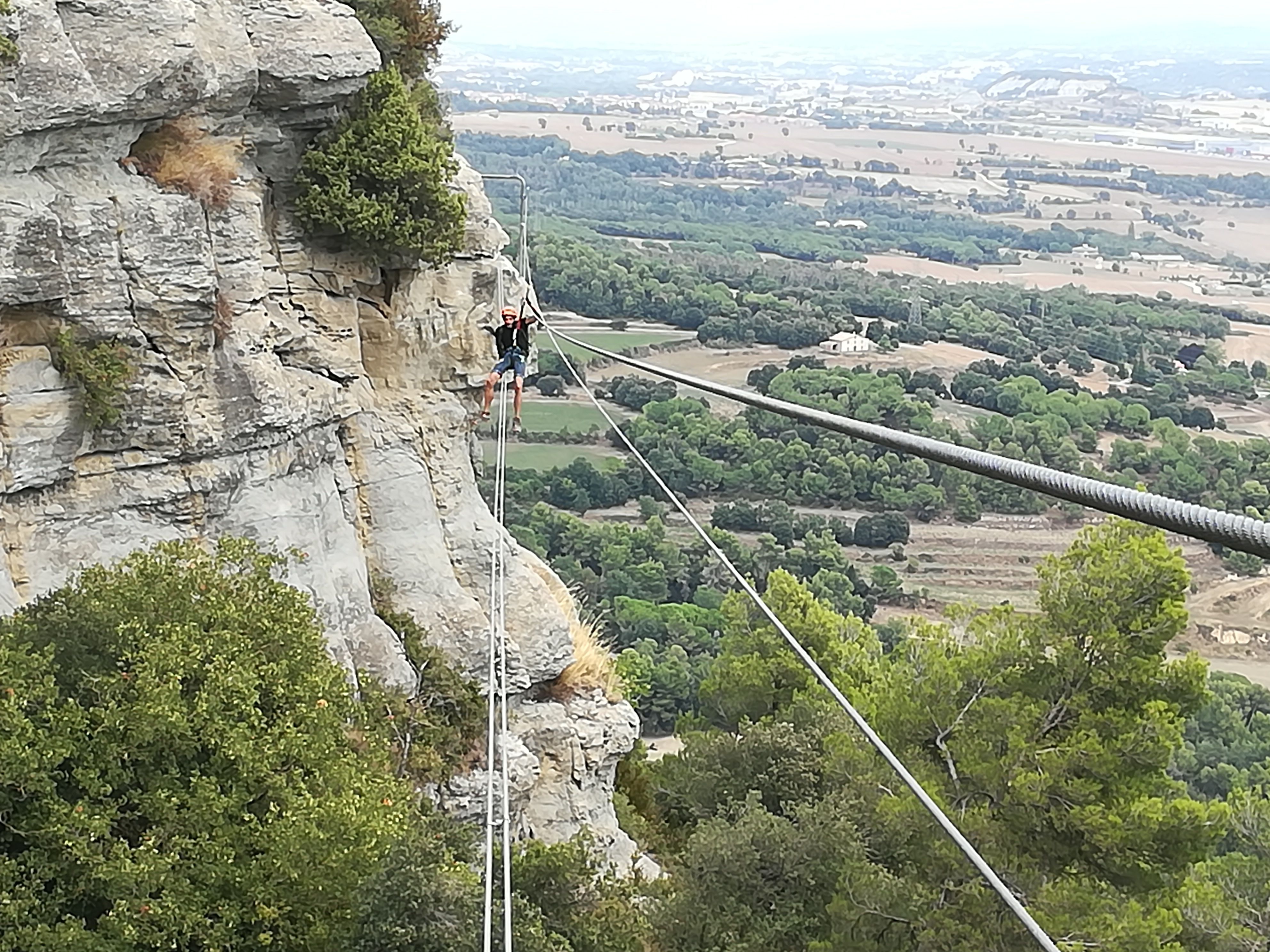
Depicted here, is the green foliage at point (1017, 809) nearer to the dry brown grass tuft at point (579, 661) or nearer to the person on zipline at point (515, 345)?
the dry brown grass tuft at point (579, 661)

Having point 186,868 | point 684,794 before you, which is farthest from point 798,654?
point 684,794

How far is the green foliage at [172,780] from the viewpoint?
28.8 feet

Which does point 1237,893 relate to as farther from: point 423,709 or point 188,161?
point 188,161

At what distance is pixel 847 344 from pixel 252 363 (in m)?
52.9

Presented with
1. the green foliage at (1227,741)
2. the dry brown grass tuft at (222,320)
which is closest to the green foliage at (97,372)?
the dry brown grass tuft at (222,320)

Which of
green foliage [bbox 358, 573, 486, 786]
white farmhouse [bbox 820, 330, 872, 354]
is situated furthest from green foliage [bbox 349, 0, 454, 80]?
white farmhouse [bbox 820, 330, 872, 354]

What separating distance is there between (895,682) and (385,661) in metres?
6.18

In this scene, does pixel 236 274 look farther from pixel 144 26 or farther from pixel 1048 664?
pixel 1048 664

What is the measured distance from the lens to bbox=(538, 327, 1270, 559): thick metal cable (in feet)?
6.38

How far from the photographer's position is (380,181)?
596 inches

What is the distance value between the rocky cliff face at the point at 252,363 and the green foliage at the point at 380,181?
1.24 ft

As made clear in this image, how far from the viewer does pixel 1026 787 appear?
41.0 feet

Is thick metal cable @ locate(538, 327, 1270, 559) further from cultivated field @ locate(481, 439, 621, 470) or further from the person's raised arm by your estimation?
cultivated field @ locate(481, 439, 621, 470)

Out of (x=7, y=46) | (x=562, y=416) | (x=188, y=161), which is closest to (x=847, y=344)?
(x=562, y=416)
